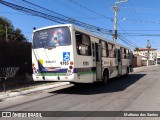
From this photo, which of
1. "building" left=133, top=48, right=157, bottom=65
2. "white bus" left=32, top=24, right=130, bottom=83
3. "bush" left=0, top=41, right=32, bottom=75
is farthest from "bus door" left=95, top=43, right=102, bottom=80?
"building" left=133, top=48, right=157, bottom=65

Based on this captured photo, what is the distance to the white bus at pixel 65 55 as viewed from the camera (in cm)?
1277

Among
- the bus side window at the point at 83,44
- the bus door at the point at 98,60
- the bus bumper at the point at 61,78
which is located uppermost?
the bus side window at the point at 83,44

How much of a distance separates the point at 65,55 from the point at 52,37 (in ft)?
3.94

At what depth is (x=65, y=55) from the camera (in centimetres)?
1288

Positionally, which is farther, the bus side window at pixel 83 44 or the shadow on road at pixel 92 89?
the shadow on road at pixel 92 89

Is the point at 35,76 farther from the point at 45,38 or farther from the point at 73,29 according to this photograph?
the point at 73,29

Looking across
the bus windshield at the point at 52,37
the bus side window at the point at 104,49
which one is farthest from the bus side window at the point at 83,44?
the bus side window at the point at 104,49

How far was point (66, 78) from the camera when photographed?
12.7m

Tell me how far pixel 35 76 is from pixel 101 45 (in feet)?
15.5

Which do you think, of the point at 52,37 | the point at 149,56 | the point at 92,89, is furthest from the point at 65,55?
the point at 149,56

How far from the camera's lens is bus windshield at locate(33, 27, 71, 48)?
1294cm

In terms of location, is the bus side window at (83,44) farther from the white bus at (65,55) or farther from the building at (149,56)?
the building at (149,56)

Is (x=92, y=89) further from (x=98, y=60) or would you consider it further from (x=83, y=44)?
(x=83, y=44)

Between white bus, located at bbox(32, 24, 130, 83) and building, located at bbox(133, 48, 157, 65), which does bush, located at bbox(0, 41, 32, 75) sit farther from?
building, located at bbox(133, 48, 157, 65)
